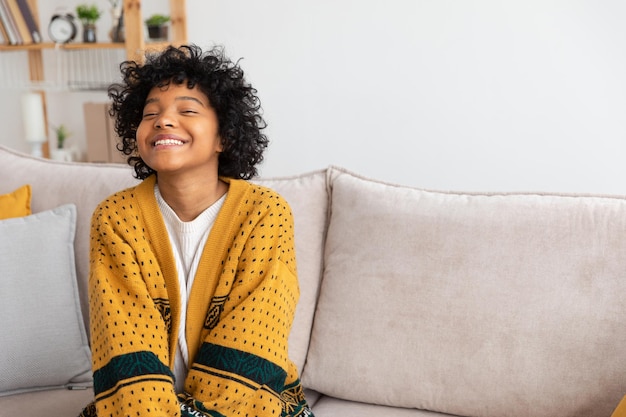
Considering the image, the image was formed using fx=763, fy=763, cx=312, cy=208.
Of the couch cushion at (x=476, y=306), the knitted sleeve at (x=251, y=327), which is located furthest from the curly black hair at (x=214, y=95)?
the couch cushion at (x=476, y=306)

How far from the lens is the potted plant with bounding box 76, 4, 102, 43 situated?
314cm

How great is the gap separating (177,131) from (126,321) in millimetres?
381

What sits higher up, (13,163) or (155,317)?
(13,163)

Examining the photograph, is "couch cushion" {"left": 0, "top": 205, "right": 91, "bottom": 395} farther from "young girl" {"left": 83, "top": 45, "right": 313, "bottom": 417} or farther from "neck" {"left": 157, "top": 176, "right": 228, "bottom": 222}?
"neck" {"left": 157, "top": 176, "right": 228, "bottom": 222}

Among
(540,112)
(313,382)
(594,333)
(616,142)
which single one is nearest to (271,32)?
(540,112)

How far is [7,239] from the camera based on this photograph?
6.15ft

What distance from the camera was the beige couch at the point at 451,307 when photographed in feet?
5.35

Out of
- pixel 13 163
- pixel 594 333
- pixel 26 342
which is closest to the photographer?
pixel 594 333

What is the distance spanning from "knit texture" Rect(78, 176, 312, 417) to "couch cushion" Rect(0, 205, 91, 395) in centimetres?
34

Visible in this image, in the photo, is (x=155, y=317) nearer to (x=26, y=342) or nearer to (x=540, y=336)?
(x=26, y=342)

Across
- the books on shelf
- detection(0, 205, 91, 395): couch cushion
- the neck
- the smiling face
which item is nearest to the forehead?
the smiling face

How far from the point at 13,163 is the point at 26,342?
578mm

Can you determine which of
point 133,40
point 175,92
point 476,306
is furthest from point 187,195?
point 133,40

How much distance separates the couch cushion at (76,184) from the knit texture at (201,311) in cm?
41
